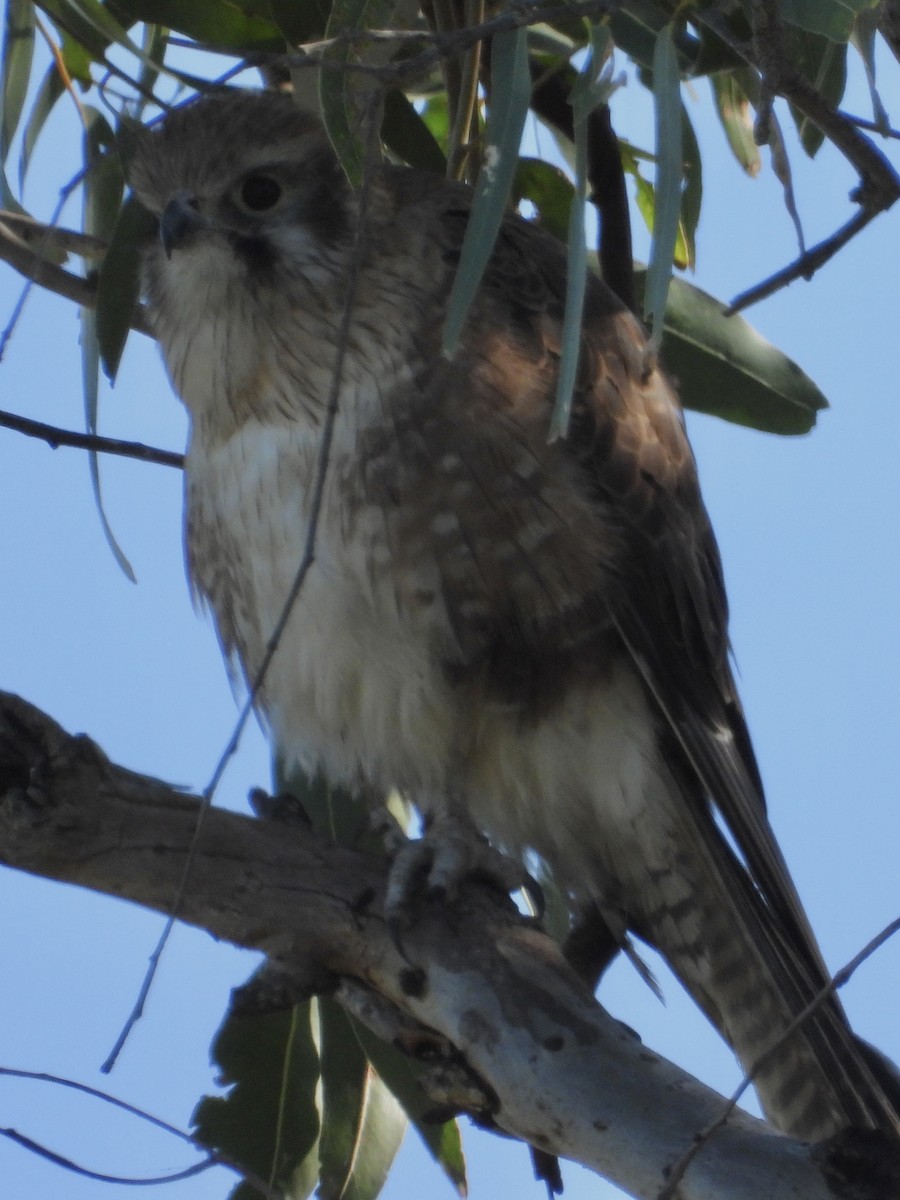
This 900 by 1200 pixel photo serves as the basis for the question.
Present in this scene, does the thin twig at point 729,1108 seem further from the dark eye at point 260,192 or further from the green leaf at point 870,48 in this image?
the dark eye at point 260,192

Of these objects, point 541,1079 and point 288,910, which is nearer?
point 541,1079

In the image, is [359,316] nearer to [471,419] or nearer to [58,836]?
[471,419]

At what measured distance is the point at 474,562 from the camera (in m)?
2.24

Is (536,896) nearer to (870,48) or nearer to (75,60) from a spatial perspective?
(870,48)

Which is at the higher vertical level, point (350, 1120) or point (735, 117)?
point (735, 117)

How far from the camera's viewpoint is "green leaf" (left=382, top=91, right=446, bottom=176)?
2.78 m

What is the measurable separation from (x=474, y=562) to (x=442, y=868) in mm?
423

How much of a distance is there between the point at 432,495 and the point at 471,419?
4.7 inches

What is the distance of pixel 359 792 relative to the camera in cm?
266

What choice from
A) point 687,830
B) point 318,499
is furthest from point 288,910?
point 687,830

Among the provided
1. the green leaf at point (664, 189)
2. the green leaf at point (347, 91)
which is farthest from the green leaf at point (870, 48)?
the green leaf at point (347, 91)

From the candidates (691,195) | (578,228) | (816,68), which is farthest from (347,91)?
(691,195)

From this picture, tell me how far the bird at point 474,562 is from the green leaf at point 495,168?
0.35m

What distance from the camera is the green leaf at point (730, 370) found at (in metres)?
2.76
